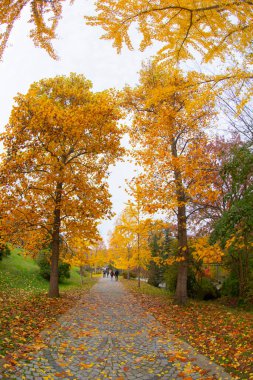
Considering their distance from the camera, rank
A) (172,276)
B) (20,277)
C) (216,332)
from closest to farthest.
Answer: (216,332)
(172,276)
(20,277)

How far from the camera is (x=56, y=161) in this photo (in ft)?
41.9

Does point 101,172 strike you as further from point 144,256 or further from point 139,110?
point 144,256

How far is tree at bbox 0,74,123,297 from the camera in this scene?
11305 mm

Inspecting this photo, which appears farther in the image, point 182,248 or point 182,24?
point 182,248

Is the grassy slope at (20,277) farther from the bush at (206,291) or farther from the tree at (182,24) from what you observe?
the tree at (182,24)

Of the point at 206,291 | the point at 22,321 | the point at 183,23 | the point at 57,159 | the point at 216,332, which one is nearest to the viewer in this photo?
the point at 183,23

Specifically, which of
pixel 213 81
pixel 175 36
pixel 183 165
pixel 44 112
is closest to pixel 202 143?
pixel 183 165

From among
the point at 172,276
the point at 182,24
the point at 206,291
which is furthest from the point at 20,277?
the point at 182,24

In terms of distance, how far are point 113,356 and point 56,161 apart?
28.8 feet

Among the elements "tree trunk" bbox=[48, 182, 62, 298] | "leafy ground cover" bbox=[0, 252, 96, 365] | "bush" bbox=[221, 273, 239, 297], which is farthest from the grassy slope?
"bush" bbox=[221, 273, 239, 297]

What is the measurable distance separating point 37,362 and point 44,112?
8641 millimetres

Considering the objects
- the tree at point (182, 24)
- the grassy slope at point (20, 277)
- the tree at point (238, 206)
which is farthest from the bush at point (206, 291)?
the tree at point (182, 24)

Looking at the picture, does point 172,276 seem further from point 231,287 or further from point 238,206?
point 238,206

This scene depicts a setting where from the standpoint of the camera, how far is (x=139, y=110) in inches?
571
